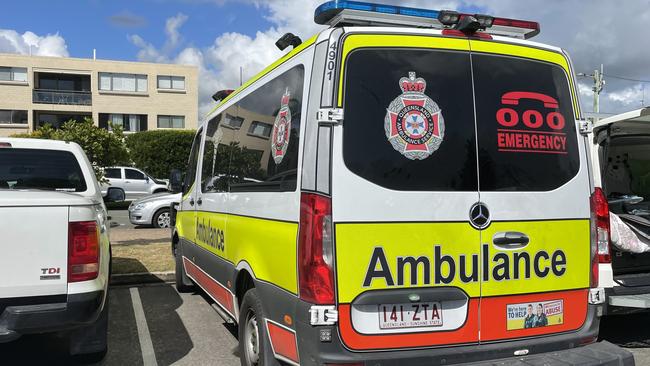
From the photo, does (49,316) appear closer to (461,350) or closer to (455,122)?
(461,350)

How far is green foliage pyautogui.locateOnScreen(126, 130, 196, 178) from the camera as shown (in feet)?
103

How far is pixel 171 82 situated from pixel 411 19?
138 ft

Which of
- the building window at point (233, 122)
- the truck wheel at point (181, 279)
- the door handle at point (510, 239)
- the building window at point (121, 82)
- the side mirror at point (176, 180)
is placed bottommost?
the truck wheel at point (181, 279)

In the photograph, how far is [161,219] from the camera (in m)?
13.9

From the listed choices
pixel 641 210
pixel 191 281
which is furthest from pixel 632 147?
pixel 191 281

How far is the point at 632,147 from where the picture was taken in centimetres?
629

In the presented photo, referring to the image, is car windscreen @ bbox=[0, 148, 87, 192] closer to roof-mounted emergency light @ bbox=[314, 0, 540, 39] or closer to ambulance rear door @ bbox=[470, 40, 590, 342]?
roof-mounted emergency light @ bbox=[314, 0, 540, 39]

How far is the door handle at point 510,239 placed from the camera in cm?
311

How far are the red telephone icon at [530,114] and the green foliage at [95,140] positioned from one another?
1401cm

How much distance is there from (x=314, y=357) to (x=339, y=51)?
5.45 feet

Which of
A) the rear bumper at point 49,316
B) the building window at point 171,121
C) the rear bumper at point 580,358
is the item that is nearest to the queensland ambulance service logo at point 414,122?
the rear bumper at point 580,358

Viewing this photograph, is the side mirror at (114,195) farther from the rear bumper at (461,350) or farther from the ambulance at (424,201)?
the rear bumper at (461,350)

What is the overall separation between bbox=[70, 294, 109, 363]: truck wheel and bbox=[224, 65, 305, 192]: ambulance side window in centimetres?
139

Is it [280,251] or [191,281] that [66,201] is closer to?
[280,251]
